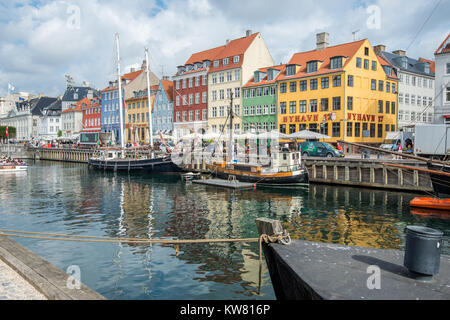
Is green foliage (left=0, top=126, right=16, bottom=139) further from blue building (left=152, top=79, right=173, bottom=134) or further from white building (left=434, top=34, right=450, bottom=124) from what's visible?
white building (left=434, top=34, right=450, bottom=124)

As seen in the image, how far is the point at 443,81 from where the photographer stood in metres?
40.2

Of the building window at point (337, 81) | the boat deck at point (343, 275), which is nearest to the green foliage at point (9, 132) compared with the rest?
the building window at point (337, 81)

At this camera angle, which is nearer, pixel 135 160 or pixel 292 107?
pixel 135 160

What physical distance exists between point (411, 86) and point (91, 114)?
76.1m

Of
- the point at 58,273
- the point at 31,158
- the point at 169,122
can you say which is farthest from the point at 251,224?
the point at 31,158

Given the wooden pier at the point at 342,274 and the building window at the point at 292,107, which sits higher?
the building window at the point at 292,107

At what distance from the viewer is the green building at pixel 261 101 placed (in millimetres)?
57562

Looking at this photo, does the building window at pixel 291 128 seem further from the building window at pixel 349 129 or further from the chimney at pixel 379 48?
the chimney at pixel 379 48

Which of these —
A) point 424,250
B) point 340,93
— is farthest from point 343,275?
point 340,93

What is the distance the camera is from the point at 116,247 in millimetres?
14273

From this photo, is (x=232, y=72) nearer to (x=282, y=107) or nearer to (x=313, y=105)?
(x=282, y=107)

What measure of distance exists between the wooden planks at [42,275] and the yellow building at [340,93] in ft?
143

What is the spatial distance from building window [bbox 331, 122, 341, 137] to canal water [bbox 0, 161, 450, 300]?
17.1 metres

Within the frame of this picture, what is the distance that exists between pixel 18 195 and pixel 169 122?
1898 inches
